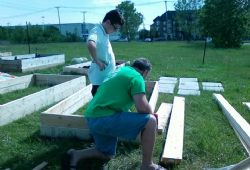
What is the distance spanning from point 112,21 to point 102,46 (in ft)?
1.10

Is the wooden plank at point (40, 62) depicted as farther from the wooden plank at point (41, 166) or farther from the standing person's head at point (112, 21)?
the wooden plank at point (41, 166)

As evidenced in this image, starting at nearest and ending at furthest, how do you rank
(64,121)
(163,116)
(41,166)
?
(41,166) < (64,121) < (163,116)

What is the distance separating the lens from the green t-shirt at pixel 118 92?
3.29 meters

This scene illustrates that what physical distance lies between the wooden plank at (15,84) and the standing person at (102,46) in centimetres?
410

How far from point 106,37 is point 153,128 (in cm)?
152

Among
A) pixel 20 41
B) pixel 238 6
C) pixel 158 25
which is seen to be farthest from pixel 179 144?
pixel 158 25

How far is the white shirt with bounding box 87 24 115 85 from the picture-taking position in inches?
167

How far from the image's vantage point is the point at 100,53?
4.27m

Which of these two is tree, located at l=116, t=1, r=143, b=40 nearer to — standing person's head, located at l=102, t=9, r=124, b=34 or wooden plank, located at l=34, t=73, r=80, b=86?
wooden plank, located at l=34, t=73, r=80, b=86

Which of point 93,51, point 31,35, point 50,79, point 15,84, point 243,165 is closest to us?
point 243,165

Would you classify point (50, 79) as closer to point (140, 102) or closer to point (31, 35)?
point (140, 102)

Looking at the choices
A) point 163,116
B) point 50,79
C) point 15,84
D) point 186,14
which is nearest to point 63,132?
point 163,116

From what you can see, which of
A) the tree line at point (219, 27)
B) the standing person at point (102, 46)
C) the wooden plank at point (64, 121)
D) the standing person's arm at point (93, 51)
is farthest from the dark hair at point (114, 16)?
the tree line at point (219, 27)

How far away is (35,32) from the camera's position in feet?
145
